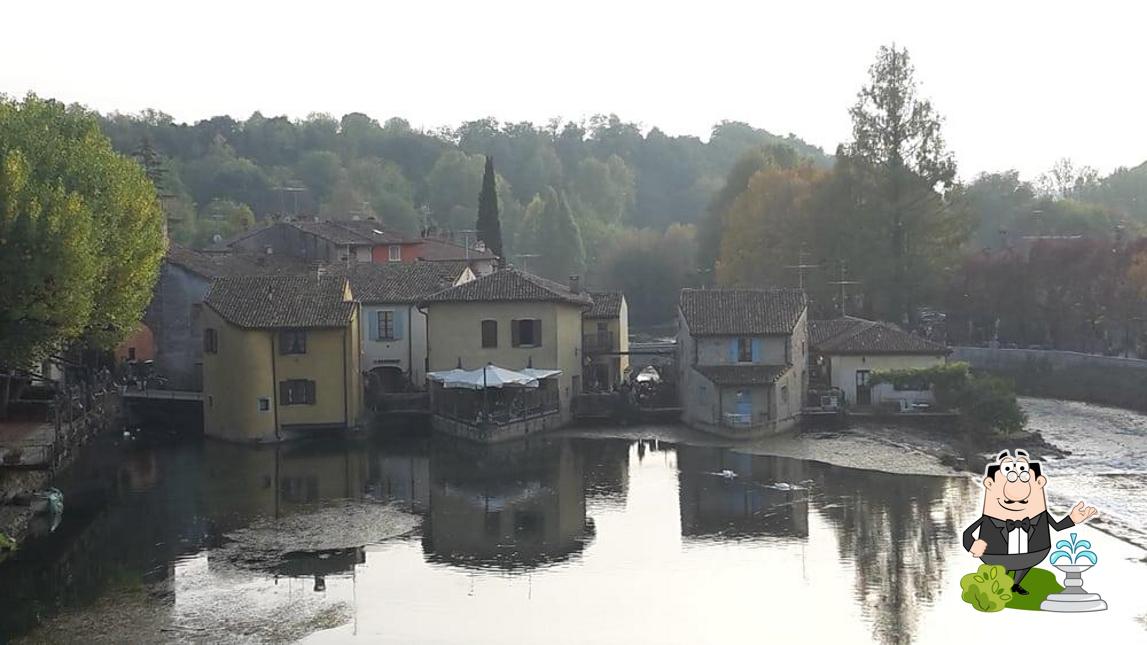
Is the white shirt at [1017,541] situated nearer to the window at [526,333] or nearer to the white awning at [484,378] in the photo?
the white awning at [484,378]

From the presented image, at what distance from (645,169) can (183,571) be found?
494ft

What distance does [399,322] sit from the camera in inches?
2201

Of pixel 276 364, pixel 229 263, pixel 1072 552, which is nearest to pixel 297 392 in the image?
pixel 276 364

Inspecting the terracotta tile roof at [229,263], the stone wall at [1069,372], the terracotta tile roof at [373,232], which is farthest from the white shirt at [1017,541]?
the terracotta tile roof at [373,232]

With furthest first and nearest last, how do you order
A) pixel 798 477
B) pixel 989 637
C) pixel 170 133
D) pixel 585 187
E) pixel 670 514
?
pixel 585 187
pixel 170 133
pixel 798 477
pixel 670 514
pixel 989 637

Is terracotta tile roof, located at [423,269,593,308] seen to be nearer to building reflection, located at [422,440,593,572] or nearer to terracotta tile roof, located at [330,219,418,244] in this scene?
building reflection, located at [422,440,593,572]

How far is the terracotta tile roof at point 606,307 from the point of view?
5997 centimetres

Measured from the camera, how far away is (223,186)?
439 ft

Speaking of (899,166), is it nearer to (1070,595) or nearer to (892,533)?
(892,533)

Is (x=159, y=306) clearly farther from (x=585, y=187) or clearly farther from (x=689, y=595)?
(x=585, y=187)

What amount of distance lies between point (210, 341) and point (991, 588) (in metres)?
35.2

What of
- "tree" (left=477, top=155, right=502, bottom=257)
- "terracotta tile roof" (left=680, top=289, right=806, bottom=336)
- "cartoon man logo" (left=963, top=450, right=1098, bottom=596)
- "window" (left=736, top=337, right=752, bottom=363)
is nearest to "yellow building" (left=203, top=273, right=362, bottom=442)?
"terracotta tile roof" (left=680, top=289, right=806, bottom=336)

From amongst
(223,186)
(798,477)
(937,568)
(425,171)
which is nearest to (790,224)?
(798,477)

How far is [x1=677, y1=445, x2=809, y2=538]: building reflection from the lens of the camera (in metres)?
34.2
